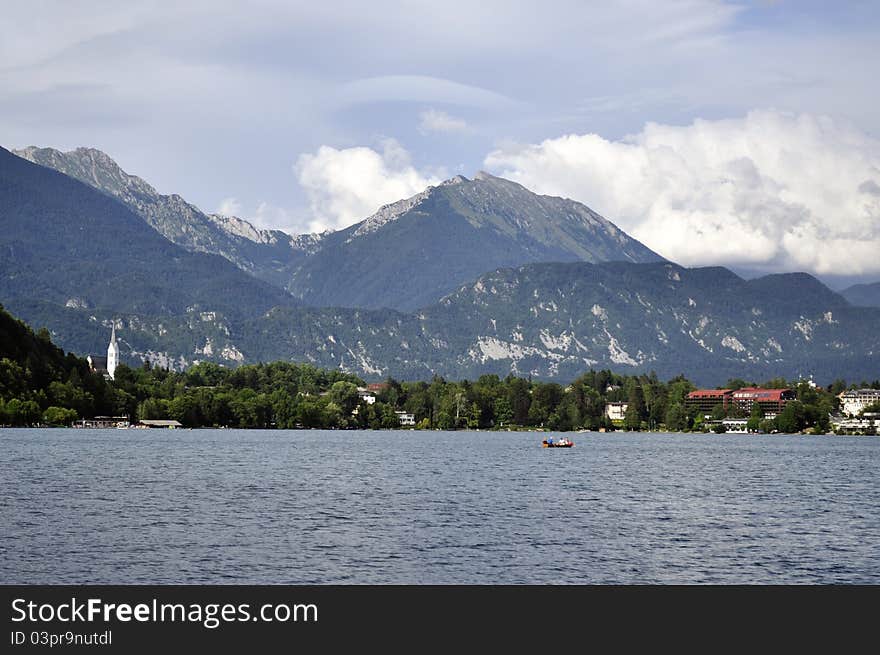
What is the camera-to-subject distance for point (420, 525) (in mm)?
83312

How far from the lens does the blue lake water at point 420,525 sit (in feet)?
210

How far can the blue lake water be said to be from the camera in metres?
64.1
